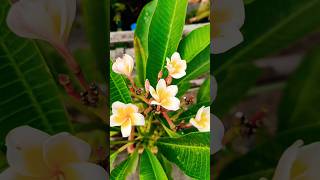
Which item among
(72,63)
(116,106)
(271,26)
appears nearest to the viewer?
(116,106)

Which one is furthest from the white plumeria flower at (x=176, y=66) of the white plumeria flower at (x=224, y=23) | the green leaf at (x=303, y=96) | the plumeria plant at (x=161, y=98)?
the green leaf at (x=303, y=96)

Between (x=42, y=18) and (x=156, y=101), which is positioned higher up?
(x=42, y=18)

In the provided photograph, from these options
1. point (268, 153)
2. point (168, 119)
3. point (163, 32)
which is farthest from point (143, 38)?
point (268, 153)

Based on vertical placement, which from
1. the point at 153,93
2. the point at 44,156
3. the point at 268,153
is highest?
the point at 153,93

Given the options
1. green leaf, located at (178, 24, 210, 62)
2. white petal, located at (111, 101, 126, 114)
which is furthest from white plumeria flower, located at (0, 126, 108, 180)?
green leaf, located at (178, 24, 210, 62)

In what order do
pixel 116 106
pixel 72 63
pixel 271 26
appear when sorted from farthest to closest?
pixel 271 26 < pixel 72 63 < pixel 116 106

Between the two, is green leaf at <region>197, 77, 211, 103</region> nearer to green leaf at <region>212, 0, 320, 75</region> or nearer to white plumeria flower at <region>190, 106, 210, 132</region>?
white plumeria flower at <region>190, 106, 210, 132</region>

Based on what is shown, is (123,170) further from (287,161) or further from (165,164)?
(287,161)
